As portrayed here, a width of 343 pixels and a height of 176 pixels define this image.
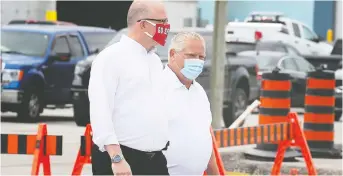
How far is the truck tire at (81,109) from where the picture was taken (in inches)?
702

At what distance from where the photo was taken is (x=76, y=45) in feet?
67.2

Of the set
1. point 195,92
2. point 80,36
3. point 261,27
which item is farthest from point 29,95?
point 261,27

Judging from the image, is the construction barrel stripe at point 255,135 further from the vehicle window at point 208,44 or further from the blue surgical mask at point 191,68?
the vehicle window at point 208,44

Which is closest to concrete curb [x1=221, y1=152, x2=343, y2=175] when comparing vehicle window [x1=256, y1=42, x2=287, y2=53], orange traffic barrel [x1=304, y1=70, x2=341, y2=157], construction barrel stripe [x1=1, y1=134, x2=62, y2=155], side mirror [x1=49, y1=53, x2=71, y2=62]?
orange traffic barrel [x1=304, y1=70, x2=341, y2=157]

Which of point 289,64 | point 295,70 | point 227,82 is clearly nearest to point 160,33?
point 227,82

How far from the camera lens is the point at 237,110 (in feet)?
62.8

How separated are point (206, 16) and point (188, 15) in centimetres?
304

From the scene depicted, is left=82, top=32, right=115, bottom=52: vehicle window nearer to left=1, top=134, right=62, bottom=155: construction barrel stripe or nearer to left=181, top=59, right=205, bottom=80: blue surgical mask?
left=1, top=134, right=62, bottom=155: construction barrel stripe

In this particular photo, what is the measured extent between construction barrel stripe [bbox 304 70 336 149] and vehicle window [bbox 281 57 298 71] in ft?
33.1

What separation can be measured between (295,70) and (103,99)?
62.6 ft

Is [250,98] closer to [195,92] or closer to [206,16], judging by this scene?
[195,92]

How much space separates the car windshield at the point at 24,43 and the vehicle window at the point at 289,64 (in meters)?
6.46

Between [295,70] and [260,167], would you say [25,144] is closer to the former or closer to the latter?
[260,167]

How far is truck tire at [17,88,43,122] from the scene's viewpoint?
1892 cm
